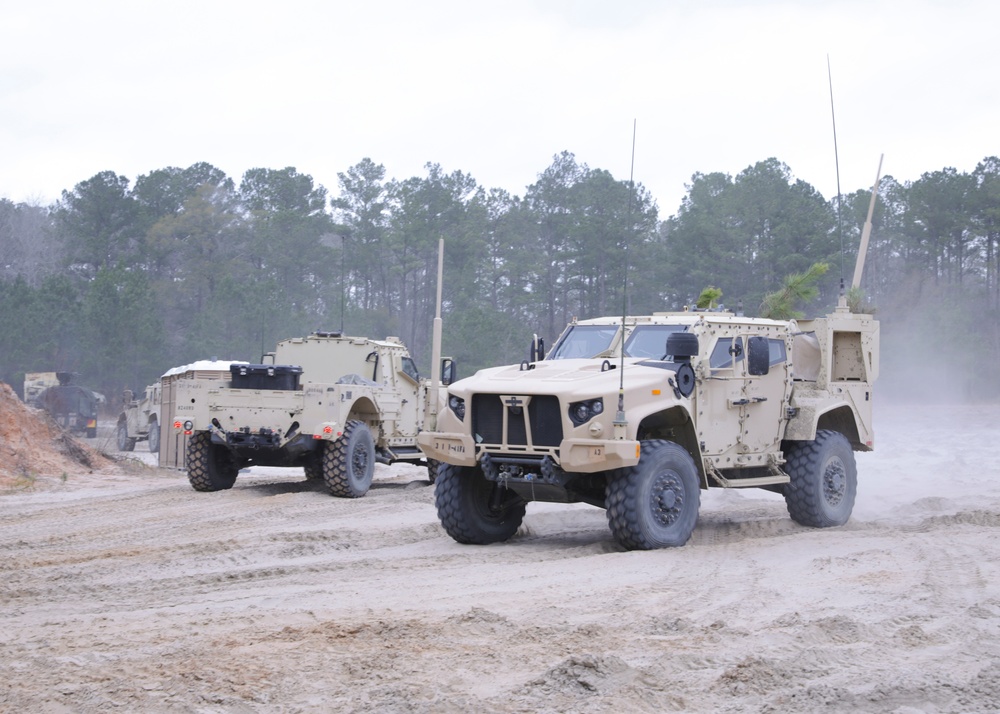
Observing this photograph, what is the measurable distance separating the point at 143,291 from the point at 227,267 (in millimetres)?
7678

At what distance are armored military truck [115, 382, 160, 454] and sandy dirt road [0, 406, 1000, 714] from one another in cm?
1454

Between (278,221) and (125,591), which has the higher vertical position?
(278,221)

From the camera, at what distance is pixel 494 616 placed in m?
6.81

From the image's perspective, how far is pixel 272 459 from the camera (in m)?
15.6

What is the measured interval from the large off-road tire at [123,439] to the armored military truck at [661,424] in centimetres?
2025

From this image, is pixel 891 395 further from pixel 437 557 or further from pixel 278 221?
pixel 437 557

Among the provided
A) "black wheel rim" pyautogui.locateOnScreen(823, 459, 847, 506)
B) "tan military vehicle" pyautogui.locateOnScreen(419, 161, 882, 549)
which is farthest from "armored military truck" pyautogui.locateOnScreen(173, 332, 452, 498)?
"black wheel rim" pyautogui.locateOnScreen(823, 459, 847, 506)

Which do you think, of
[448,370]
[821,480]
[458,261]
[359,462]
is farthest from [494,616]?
[458,261]

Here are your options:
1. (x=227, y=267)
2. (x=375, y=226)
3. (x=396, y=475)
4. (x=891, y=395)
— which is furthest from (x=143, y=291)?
(x=891, y=395)

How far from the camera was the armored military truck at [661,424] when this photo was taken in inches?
376

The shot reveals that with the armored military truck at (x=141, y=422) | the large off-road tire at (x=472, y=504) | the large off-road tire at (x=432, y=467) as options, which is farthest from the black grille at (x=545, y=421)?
the armored military truck at (x=141, y=422)

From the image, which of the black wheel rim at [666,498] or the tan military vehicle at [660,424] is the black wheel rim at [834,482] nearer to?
the tan military vehicle at [660,424]

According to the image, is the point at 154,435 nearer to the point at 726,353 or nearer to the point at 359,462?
the point at 359,462

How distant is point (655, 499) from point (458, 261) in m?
35.0
